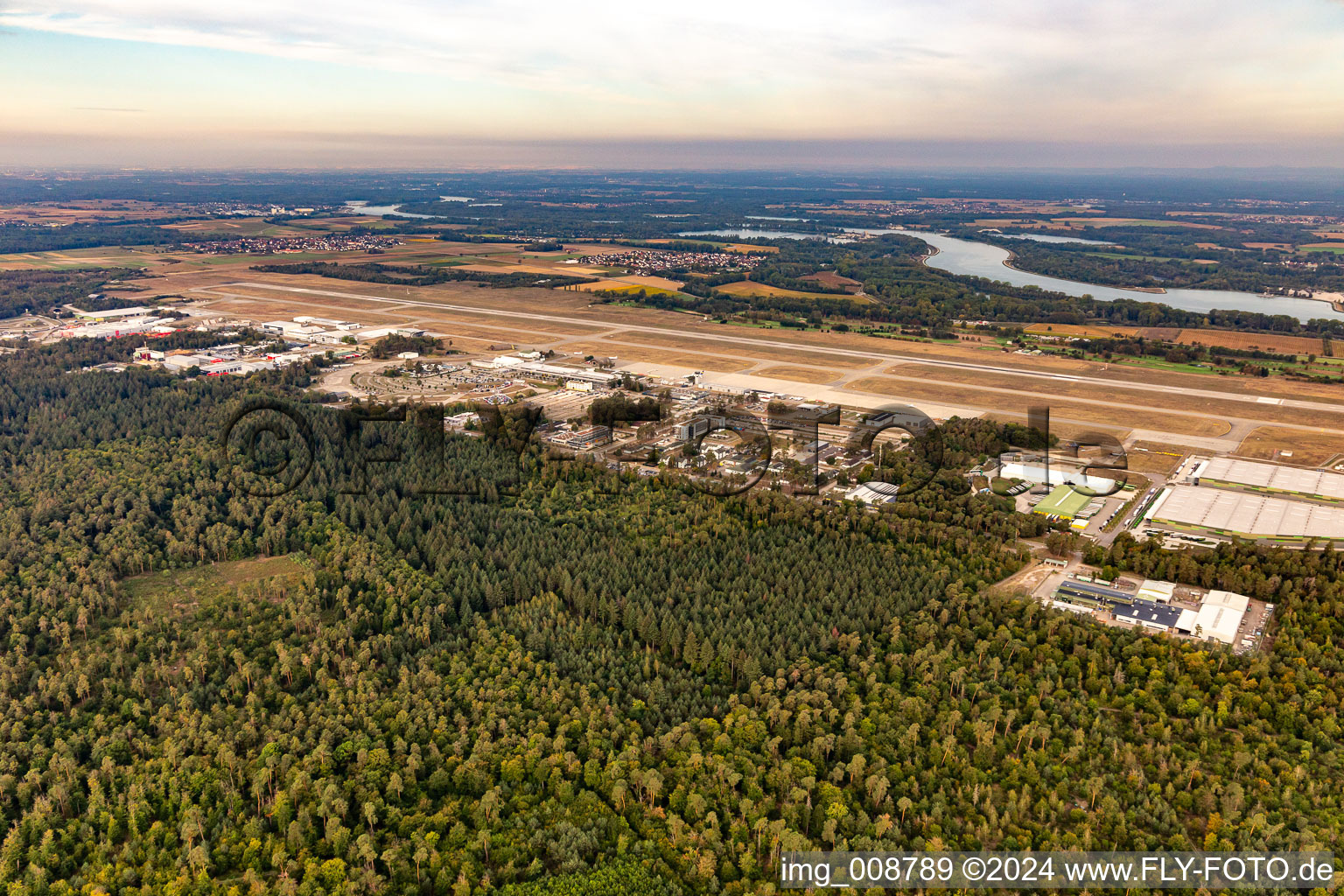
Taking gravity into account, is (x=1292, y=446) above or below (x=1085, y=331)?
below

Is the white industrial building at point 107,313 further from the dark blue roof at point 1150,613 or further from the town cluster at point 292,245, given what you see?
the dark blue roof at point 1150,613

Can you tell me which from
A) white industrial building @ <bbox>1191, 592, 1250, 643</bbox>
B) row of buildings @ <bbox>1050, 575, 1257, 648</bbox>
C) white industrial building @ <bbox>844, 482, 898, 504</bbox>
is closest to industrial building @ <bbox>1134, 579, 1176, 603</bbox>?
row of buildings @ <bbox>1050, 575, 1257, 648</bbox>

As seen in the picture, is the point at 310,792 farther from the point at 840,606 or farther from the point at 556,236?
the point at 556,236

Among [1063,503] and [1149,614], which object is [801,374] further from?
[1149,614]

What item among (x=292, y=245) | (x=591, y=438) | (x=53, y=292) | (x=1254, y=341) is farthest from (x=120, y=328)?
(x=1254, y=341)

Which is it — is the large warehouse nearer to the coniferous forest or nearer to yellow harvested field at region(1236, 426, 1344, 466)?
yellow harvested field at region(1236, 426, 1344, 466)

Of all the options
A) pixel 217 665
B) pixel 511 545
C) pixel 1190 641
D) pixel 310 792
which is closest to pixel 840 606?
pixel 1190 641
